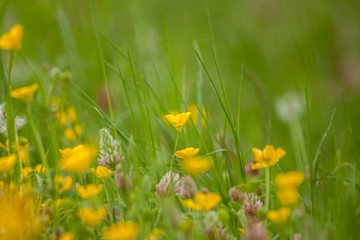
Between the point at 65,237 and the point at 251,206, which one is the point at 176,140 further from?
the point at 65,237

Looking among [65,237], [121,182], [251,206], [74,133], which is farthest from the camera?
[74,133]

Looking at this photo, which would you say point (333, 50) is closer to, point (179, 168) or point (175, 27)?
point (175, 27)

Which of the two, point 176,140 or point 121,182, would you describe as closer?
point 121,182

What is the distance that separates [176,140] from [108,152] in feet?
0.51

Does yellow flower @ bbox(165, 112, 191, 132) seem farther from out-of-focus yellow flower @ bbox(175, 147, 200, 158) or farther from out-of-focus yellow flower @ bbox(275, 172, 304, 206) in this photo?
out-of-focus yellow flower @ bbox(275, 172, 304, 206)

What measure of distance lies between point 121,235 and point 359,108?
1933mm

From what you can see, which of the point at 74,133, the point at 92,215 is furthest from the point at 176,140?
the point at 74,133

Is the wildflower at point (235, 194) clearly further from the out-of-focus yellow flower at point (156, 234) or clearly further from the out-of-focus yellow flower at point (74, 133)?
the out-of-focus yellow flower at point (74, 133)

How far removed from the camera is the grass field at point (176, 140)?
95 cm

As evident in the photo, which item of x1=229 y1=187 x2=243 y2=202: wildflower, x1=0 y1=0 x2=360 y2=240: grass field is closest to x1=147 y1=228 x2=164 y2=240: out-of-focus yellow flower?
x1=0 y1=0 x2=360 y2=240: grass field

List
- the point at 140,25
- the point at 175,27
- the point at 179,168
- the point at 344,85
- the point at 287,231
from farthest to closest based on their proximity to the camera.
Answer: the point at 175,27 < the point at 344,85 < the point at 140,25 < the point at 179,168 < the point at 287,231

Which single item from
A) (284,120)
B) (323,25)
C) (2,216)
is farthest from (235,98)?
(2,216)

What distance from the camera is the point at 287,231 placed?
98 cm

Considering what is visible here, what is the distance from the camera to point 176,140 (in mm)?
1076
